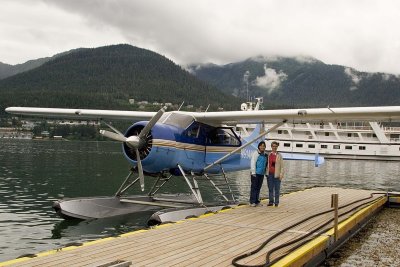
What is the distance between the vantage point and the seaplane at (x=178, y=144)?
35.5ft

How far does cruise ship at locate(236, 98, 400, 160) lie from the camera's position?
61625 mm

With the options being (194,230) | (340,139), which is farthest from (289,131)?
(194,230)

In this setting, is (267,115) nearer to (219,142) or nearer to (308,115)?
(308,115)

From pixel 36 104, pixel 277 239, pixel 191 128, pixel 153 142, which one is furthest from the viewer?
pixel 36 104

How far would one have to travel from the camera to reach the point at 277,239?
7195 millimetres

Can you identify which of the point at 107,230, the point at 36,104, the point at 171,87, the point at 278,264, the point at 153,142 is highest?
the point at 171,87

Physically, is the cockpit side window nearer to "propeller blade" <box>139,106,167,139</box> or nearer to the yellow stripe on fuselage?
the yellow stripe on fuselage

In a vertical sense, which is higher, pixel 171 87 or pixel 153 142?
pixel 171 87

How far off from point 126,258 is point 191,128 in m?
6.83

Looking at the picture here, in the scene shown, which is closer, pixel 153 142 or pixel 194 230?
pixel 194 230

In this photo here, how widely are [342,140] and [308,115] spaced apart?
5512 centimetres

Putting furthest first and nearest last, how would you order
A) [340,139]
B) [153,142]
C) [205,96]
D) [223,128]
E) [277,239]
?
[205,96], [340,139], [223,128], [153,142], [277,239]

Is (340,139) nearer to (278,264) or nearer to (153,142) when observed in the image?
(153,142)

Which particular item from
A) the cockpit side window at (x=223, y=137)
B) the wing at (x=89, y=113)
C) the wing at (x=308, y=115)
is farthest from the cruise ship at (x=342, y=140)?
the wing at (x=308, y=115)
